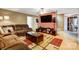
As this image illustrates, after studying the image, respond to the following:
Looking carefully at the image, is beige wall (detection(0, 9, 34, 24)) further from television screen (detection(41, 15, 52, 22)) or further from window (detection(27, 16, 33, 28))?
television screen (detection(41, 15, 52, 22))

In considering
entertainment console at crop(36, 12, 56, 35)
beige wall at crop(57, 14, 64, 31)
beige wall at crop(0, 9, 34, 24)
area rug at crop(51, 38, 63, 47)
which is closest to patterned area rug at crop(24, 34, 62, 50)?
area rug at crop(51, 38, 63, 47)

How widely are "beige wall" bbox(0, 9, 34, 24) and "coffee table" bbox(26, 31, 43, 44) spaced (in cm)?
27

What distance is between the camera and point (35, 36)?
2617 mm

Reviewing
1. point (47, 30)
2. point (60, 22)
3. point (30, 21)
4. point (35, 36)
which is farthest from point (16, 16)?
point (60, 22)

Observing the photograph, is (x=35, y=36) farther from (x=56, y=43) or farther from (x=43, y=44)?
(x=56, y=43)

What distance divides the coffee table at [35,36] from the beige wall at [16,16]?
10.5 inches

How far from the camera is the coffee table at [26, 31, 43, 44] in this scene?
8.53ft

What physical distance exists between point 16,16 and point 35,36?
54cm

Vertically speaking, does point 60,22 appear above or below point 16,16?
below

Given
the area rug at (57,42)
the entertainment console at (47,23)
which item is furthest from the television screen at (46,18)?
the area rug at (57,42)

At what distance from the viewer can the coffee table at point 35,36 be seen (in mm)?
2600

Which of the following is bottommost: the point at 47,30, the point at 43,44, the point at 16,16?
the point at 43,44
